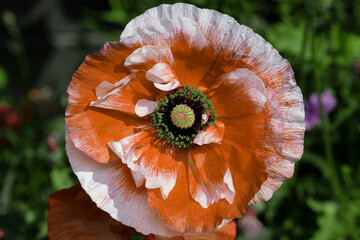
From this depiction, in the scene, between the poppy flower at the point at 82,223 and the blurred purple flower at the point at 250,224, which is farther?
the blurred purple flower at the point at 250,224

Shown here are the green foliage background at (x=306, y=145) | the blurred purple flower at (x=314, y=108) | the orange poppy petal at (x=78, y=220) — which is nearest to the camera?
the orange poppy petal at (x=78, y=220)

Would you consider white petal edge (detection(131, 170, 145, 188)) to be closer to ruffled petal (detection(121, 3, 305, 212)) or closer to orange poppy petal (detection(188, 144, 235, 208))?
orange poppy petal (detection(188, 144, 235, 208))

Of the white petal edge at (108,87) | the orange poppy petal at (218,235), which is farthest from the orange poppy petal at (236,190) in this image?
the white petal edge at (108,87)

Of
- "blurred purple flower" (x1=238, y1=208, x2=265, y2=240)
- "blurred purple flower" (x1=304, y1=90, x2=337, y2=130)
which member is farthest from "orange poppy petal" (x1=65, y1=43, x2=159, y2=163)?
"blurred purple flower" (x1=304, y1=90, x2=337, y2=130)

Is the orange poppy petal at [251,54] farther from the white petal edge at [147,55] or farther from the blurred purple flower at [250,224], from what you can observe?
the blurred purple flower at [250,224]

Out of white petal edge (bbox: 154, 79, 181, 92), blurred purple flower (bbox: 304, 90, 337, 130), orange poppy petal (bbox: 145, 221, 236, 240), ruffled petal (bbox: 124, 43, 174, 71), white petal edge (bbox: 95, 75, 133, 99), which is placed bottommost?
blurred purple flower (bbox: 304, 90, 337, 130)

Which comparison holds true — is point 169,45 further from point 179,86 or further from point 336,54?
point 336,54

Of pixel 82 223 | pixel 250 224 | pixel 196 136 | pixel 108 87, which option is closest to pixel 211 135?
pixel 196 136
